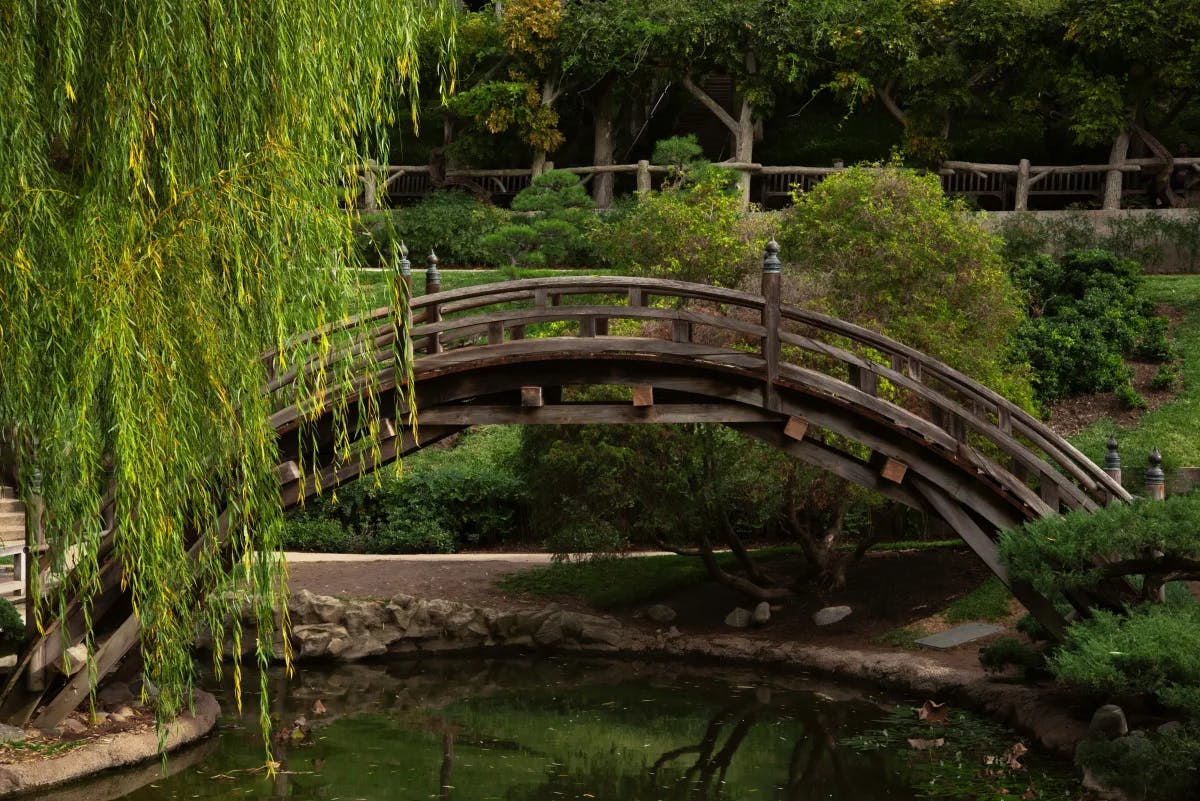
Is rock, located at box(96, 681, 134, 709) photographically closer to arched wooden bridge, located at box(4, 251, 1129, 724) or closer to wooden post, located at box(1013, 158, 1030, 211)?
arched wooden bridge, located at box(4, 251, 1129, 724)

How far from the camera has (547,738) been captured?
13023 millimetres

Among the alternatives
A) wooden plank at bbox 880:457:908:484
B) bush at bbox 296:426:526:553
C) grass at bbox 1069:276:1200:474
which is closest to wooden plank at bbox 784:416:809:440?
wooden plank at bbox 880:457:908:484

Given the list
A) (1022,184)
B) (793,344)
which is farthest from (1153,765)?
(1022,184)

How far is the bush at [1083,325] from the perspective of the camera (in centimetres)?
2295

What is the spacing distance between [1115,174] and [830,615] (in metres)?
14.0

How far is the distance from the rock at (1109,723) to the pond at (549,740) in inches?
17.7

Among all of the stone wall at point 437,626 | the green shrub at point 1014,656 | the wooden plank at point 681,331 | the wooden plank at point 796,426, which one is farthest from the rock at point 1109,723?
the stone wall at point 437,626

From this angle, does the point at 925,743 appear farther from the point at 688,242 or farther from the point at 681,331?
the point at 688,242

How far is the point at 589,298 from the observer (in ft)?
69.8

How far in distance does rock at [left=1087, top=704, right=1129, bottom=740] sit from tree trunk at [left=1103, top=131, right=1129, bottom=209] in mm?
17244

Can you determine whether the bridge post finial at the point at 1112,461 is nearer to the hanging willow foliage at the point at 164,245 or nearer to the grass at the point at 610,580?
the grass at the point at 610,580

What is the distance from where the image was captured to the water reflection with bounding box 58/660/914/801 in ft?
37.5

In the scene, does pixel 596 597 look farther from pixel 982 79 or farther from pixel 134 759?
pixel 982 79

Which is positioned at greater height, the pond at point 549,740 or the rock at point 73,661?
the rock at point 73,661
